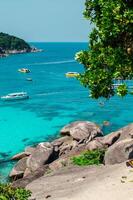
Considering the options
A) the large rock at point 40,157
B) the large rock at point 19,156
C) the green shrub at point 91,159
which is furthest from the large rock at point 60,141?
the green shrub at point 91,159

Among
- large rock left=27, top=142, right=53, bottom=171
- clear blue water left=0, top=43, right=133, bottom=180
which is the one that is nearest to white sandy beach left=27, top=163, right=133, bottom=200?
large rock left=27, top=142, right=53, bottom=171

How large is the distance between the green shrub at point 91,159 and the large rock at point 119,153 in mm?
1444

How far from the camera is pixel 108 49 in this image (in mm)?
22906

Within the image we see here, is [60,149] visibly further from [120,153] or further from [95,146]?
[120,153]

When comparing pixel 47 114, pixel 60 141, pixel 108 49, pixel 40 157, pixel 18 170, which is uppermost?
pixel 108 49

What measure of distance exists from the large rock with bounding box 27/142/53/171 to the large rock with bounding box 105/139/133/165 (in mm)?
9072

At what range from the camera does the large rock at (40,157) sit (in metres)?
37.3

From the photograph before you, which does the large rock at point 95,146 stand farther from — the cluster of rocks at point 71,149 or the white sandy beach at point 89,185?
the white sandy beach at point 89,185

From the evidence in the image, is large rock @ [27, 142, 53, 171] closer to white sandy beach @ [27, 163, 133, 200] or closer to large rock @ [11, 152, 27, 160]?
large rock @ [11, 152, 27, 160]

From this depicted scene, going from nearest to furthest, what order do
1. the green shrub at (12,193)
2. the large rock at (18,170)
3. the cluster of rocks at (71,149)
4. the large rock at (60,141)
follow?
the green shrub at (12,193)
the cluster of rocks at (71,149)
the large rock at (18,170)
the large rock at (60,141)

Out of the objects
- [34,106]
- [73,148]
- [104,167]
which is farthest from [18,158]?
[34,106]

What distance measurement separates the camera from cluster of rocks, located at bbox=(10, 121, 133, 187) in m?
29.6

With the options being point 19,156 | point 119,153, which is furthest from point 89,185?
point 19,156

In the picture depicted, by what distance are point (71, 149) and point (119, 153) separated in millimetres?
12876
